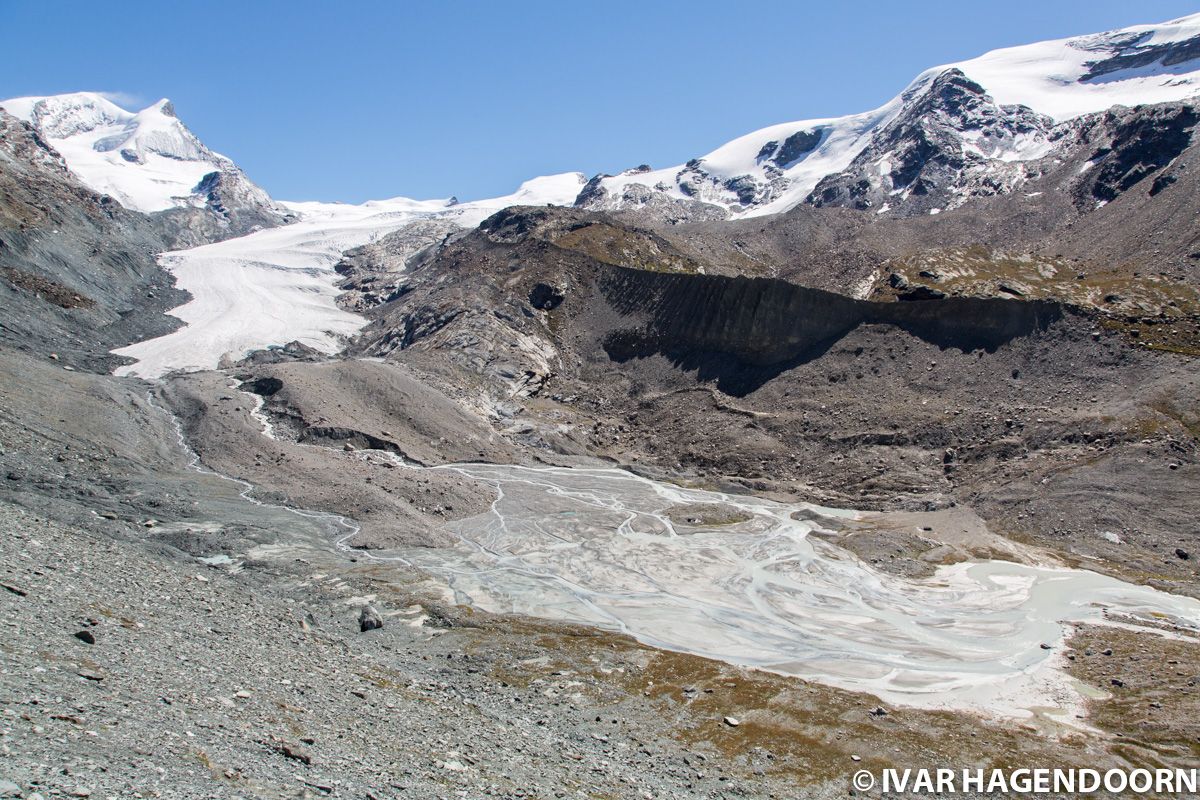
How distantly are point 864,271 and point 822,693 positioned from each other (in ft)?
267

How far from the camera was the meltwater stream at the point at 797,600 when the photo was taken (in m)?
29.8

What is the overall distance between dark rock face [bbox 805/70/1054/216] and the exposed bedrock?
328ft

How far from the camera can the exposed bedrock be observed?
66250 millimetres

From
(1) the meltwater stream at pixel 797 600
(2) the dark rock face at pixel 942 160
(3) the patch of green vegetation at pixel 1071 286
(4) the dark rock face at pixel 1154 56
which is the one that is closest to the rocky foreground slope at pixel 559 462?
(3) the patch of green vegetation at pixel 1071 286

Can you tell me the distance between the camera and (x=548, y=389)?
258ft

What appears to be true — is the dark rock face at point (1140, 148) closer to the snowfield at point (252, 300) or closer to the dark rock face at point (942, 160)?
the dark rock face at point (942, 160)

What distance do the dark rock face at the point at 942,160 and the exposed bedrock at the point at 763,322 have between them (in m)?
100.0

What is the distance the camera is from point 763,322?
249 ft

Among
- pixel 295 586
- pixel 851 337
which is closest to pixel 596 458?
pixel 851 337

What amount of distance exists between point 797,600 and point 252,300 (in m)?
108

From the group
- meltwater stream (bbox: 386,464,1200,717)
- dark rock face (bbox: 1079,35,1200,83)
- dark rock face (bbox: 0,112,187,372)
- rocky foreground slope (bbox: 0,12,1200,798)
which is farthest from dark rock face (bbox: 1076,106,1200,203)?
dark rock face (bbox: 0,112,187,372)

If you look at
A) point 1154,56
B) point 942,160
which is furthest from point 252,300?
point 1154,56

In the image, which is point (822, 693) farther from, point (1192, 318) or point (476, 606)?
point (1192, 318)

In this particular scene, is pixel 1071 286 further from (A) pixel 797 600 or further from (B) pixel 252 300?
(B) pixel 252 300
